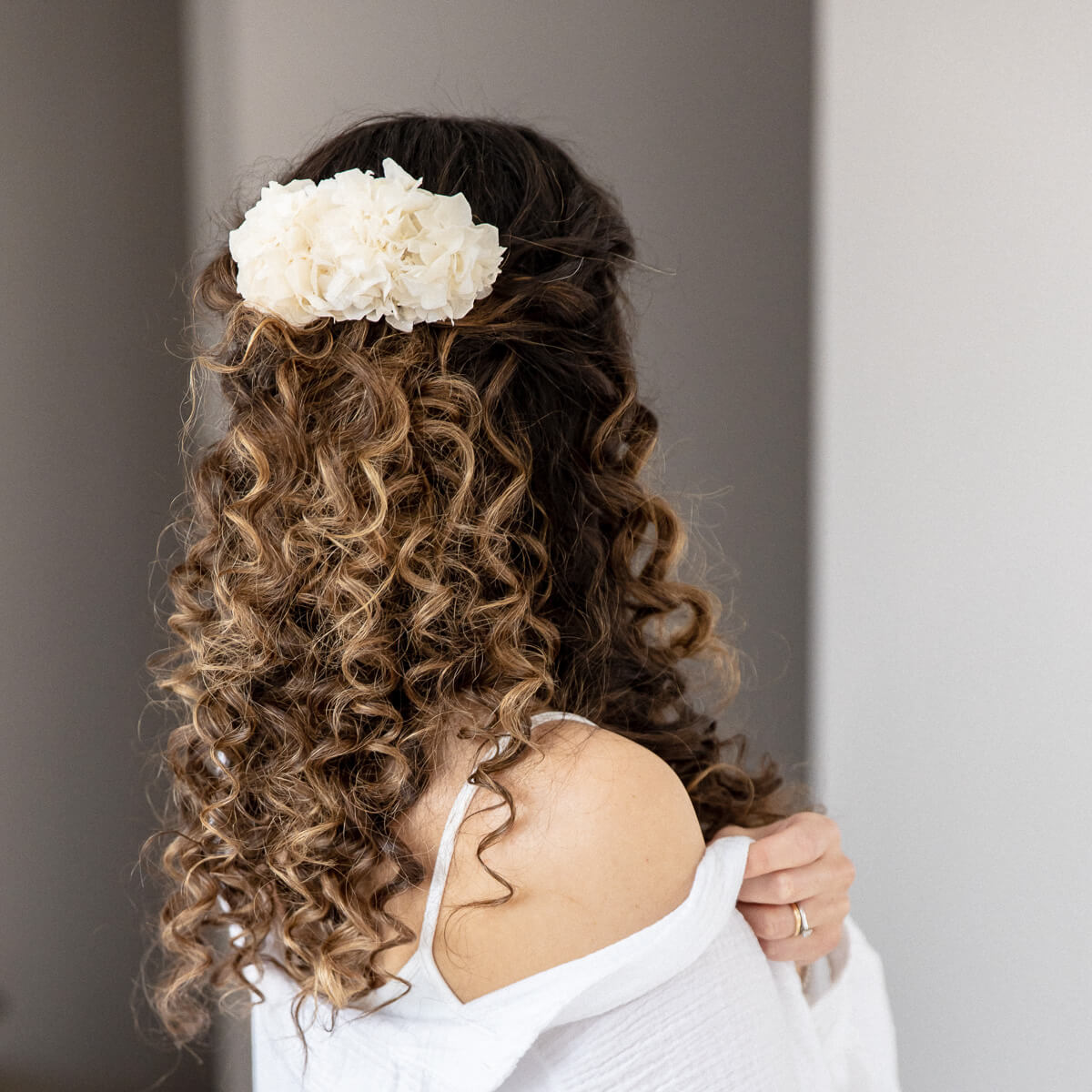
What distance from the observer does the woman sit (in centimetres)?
71

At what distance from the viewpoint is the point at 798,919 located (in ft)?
2.95

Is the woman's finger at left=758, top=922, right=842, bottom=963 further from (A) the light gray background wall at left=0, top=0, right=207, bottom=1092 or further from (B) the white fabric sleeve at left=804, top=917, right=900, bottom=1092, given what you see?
(A) the light gray background wall at left=0, top=0, right=207, bottom=1092

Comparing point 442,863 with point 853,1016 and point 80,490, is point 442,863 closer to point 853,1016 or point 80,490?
point 853,1016

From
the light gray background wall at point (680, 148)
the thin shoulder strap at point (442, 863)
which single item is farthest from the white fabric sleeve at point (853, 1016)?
the light gray background wall at point (680, 148)

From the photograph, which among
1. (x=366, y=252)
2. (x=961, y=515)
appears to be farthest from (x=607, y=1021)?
(x=961, y=515)

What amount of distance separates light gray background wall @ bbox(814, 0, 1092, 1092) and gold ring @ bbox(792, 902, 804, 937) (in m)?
0.50

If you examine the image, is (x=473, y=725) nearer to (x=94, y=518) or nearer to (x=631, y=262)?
(x=631, y=262)

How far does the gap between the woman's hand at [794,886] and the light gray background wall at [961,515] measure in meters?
0.45

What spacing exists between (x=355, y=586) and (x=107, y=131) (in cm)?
84

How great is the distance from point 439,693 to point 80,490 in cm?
74

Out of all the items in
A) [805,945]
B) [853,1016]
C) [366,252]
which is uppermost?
[366,252]

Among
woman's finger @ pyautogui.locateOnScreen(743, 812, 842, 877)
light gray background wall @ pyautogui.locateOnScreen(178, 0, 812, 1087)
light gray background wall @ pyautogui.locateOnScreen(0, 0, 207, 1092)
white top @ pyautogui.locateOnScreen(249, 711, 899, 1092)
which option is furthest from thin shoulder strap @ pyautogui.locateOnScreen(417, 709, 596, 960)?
light gray background wall @ pyautogui.locateOnScreen(178, 0, 812, 1087)

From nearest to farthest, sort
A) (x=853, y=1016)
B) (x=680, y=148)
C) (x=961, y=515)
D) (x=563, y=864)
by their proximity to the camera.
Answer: (x=563, y=864)
(x=853, y=1016)
(x=961, y=515)
(x=680, y=148)

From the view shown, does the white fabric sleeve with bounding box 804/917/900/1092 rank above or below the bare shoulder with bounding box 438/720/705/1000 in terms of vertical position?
below
